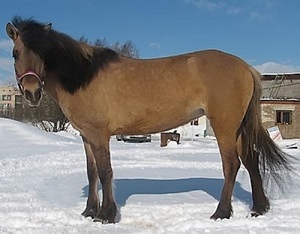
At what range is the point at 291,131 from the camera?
32375 mm

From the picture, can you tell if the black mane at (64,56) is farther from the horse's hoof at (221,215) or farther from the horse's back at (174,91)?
the horse's hoof at (221,215)

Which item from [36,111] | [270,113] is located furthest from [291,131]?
[36,111]

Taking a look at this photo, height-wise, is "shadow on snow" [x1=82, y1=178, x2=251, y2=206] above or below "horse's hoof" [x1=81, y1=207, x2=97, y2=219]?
above

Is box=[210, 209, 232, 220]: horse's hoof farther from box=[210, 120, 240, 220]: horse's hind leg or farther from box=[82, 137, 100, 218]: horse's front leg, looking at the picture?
box=[82, 137, 100, 218]: horse's front leg

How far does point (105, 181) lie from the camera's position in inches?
199

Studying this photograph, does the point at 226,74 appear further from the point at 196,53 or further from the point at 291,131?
the point at 291,131

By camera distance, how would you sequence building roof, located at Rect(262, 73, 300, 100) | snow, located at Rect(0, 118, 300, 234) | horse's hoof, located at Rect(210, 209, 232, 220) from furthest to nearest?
1. building roof, located at Rect(262, 73, 300, 100)
2. horse's hoof, located at Rect(210, 209, 232, 220)
3. snow, located at Rect(0, 118, 300, 234)

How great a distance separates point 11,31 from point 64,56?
2.08 feet

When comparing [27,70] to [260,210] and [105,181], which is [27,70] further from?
[260,210]

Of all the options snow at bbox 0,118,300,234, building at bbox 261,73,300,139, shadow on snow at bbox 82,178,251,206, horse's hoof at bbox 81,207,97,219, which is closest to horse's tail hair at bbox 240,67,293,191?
snow at bbox 0,118,300,234

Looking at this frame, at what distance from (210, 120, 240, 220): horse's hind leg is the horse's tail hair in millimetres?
333

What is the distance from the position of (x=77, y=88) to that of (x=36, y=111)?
85.0 feet

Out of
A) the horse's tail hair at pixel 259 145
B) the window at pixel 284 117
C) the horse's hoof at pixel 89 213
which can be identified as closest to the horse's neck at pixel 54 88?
the horse's hoof at pixel 89 213

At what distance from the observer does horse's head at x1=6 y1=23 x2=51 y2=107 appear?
4.61m
